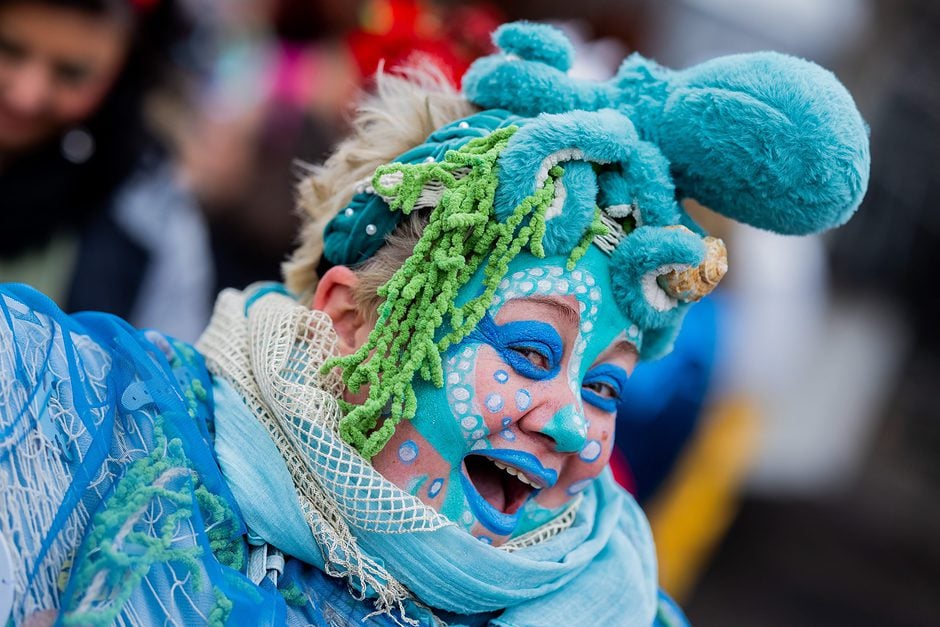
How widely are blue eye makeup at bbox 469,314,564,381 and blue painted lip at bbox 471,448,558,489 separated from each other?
0.13 metres

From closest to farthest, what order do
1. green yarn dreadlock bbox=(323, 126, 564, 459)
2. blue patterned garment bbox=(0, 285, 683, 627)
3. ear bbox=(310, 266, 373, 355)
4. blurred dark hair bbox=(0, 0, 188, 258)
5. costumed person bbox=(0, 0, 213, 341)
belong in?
blue patterned garment bbox=(0, 285, 683, 627), green yarn dreadlock bbox=(323, 126, 564, 459), ear bbox=(310, 266, 373, 355), costumed person bbox=(0, 0, 213, 341), blurred dark hair bbox=(0, 0, 188, 258)

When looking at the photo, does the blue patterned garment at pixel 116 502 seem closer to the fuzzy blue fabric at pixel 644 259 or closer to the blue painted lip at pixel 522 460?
the blue painted lip at pixel 522 460

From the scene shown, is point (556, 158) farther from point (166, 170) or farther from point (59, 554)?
point (166, 170)

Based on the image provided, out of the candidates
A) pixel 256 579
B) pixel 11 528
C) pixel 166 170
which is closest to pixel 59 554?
pixel 11 528

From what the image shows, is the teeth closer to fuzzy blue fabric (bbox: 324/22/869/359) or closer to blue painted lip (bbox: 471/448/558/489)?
blue painted lip (bbox: 471/448/558/489)

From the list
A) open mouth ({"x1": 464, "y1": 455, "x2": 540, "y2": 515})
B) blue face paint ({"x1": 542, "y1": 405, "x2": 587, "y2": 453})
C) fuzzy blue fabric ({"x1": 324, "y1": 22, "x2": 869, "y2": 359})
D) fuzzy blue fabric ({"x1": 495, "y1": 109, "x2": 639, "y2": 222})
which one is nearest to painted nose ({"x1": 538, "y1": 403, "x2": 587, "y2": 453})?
blue face paint ({"x1": 542, "y1": 405, "x2": 587, "y2": 453})

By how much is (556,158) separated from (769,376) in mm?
3359

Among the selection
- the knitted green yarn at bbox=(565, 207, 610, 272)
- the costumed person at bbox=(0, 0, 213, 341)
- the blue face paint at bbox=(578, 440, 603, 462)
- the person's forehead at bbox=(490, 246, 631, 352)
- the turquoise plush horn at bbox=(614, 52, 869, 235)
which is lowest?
the costumed person at bbox=(0, 0, 213, 341)

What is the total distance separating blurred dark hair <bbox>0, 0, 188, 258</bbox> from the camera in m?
3.17

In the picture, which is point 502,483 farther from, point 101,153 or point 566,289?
point 101,153

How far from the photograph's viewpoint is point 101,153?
11.3ft

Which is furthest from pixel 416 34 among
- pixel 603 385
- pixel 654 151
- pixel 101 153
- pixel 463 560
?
pixel 463 560

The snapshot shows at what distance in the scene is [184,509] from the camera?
1.50 meters

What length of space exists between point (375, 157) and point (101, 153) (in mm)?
1893
